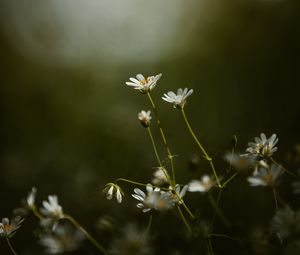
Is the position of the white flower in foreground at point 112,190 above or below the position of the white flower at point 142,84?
below

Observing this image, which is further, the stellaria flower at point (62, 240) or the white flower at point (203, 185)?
the white flower at point (203, 185)

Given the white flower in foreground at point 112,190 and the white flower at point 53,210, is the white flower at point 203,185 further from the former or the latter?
the white flower at point 53,210

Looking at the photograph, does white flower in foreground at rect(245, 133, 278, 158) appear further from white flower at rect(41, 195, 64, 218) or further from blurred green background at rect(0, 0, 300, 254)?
white flower at rect(41, 195, 64, 218)

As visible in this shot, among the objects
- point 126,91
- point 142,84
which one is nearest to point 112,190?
point 142,84

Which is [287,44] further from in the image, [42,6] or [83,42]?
[42,6]

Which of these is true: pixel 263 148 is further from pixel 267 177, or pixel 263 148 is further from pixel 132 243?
pixel 132 243

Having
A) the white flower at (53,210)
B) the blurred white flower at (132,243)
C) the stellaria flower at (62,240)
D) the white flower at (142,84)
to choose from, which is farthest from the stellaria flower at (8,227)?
the white flower at (142,84)

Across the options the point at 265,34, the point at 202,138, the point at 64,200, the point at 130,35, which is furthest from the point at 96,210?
the point at 130,35
